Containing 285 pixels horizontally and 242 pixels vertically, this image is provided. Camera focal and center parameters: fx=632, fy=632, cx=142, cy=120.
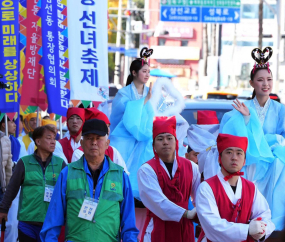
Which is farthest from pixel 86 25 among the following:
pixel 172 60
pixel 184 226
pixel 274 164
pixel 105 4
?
pixel 172 60

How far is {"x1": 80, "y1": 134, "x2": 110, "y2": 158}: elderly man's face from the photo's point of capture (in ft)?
13.3

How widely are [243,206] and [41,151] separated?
2.16 meters

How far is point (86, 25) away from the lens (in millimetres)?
8750

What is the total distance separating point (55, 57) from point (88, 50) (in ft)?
2.27

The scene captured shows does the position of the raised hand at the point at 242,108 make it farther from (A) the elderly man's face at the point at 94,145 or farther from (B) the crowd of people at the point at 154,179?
(A) the elderly man's face at the point at 94,145

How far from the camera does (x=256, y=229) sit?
4.16 m

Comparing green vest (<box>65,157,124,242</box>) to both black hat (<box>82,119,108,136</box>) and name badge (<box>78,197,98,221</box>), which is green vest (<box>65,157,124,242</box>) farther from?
black hat (<box>82,119,108,136</box>)

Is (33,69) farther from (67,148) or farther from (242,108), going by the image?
(242,108)

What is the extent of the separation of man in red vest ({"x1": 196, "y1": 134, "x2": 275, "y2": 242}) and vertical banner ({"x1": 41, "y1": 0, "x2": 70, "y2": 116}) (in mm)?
5055

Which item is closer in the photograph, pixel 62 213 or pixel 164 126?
pixel 62 213

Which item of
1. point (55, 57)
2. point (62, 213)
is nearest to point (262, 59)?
point (62, 213)

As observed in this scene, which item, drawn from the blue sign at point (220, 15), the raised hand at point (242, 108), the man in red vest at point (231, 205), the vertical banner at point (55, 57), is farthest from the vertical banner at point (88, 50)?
the blue sign at point (220, 15)

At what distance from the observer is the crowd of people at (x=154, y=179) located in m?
3.99

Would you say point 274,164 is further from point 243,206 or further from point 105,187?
point 105,187
